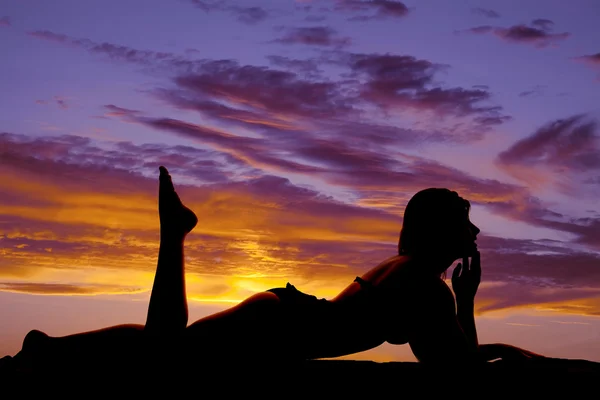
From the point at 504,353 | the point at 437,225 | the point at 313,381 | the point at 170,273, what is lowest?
the point at 313,381

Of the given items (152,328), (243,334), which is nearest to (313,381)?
(243,334)

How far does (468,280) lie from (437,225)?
0.85m

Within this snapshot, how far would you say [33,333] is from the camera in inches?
163

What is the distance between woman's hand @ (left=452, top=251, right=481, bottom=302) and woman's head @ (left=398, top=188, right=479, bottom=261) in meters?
0.49

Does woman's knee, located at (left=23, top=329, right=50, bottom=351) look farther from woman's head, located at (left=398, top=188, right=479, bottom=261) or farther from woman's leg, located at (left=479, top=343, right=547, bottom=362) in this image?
woman's leg, located at (left=479, top=343, right=547, bottom=362)

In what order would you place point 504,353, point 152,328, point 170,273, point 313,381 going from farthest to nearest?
1. point 170,273
2. point 504,353
3. point 152,328
4. point 313,381

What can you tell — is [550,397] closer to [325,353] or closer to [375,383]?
[375,383]

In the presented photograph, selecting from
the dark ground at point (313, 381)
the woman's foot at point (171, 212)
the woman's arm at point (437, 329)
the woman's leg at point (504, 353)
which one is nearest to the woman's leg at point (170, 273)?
the woman's foot at point (171, 212)

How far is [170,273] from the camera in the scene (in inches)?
183

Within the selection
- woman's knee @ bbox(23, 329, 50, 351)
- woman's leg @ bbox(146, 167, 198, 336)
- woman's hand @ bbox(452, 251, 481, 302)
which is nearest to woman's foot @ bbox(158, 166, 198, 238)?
woman's leg @ bbox(146, 167, 198, 336)

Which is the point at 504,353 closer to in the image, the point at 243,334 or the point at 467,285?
the point at 467,285

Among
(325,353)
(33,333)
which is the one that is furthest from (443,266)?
(33,333)

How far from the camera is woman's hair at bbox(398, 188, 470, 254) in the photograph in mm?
5012

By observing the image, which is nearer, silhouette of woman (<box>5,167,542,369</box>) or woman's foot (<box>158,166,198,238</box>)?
silhouette of woman (<box>5,167,542,369</box>)
